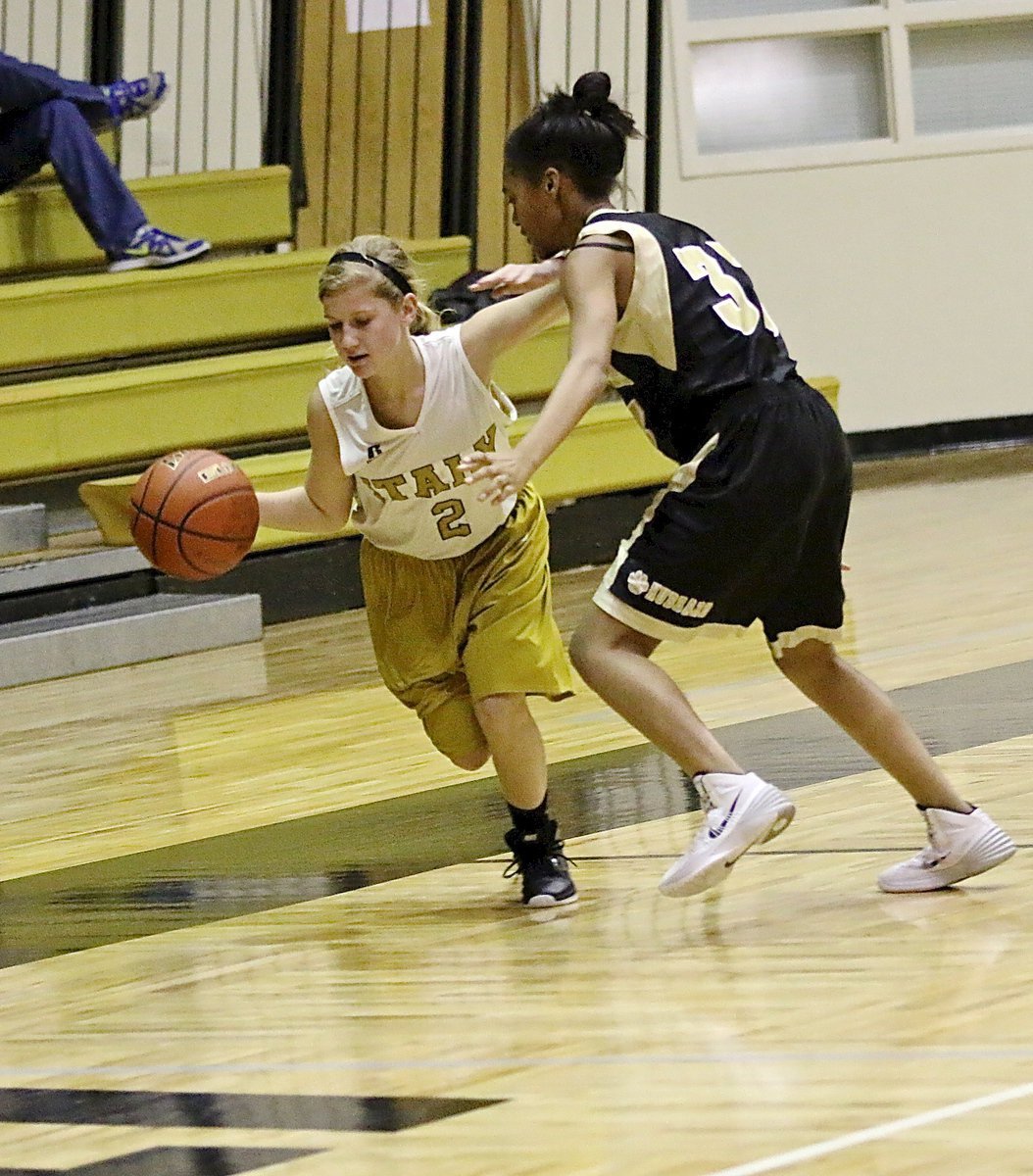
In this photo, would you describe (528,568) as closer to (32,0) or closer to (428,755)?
(428,755)

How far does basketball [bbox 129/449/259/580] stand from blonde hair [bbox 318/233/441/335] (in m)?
0.38

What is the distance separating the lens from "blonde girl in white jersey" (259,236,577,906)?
2.87 m

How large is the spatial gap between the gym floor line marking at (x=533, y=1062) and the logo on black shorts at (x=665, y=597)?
0.77 m

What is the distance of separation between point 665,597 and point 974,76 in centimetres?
726

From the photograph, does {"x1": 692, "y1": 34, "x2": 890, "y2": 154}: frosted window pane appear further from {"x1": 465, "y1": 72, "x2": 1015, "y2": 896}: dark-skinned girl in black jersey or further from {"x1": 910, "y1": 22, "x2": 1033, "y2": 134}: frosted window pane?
{"x1": 465, "y1": 72, "x2": 1015, "y2": 896}: dark-skinned girl in black jersey

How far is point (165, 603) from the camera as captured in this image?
5812 mm

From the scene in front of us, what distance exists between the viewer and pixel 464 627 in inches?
115

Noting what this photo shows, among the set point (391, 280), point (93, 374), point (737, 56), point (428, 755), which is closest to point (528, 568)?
point (391, 280)

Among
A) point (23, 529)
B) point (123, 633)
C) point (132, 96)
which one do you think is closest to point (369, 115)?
point (132, 96)

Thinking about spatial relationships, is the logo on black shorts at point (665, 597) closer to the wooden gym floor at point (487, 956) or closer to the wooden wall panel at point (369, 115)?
the wooden gym floor at point (487, 956)

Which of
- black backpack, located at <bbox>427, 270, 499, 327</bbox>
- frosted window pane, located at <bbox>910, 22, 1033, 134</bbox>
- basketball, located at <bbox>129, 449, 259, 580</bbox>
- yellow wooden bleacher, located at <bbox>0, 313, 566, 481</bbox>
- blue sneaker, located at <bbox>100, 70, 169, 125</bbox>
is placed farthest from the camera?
frosted window pane, located at <bbox>910, 22, 1033, 134</bbox>

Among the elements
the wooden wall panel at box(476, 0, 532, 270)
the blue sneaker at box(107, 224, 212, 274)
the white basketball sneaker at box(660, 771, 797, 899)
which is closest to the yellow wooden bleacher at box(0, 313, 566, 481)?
the blue sneaker at box(107, 224, 212, 274)

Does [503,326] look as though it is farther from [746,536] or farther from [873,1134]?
[873,1134]

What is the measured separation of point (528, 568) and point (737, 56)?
21.7ft
